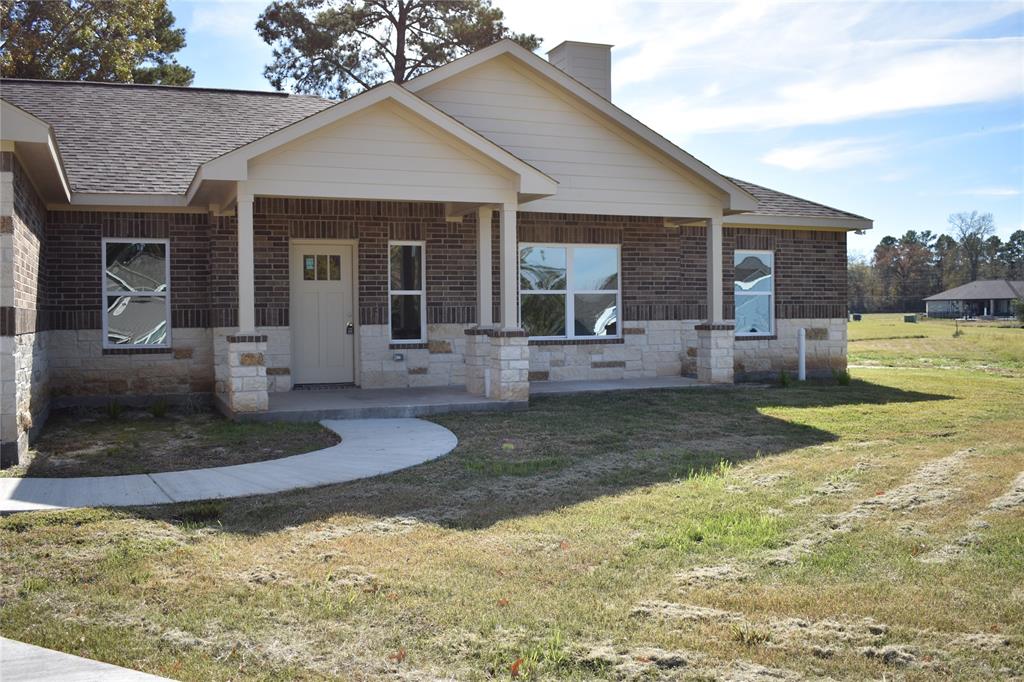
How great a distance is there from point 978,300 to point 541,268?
78.4 meters

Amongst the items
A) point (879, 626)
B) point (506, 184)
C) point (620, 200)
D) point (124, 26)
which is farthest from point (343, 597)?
point (124, 26)

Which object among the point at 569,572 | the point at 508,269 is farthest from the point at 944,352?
the point at 569,572

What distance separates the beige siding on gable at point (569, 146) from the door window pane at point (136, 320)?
531cm


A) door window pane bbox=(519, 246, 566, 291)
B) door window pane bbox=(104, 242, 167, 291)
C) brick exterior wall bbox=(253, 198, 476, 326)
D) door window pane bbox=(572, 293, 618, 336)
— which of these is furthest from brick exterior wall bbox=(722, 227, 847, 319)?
door window pane bbox=(104, 242, 167, 291)

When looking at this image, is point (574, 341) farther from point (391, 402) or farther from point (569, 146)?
point (391, 402)

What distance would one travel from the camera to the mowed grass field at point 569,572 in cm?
444

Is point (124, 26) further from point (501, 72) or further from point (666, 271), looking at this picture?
point (666, 271)

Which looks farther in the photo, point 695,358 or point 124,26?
point 124,26

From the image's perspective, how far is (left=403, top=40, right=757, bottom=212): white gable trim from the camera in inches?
574

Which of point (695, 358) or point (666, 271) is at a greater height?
point (666, 271)

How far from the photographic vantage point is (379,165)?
12.3 m

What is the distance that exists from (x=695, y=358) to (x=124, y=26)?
19123 mm

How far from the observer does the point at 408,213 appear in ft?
48.8

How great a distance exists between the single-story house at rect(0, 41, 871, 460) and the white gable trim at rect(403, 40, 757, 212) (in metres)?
0.04
